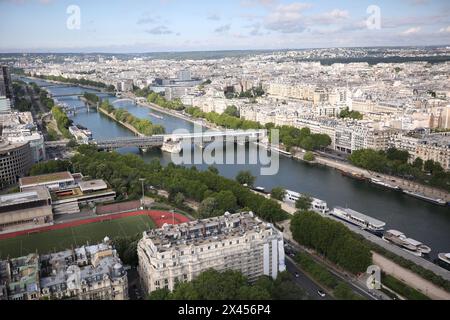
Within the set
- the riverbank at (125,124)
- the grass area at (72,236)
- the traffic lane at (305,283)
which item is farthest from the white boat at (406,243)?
the riverbank at (125,124)

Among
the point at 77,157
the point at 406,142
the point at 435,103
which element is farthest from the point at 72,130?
the point at 435,103

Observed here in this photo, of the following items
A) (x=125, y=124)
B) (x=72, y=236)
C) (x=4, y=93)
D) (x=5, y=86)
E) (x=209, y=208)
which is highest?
(x=5, y=86)

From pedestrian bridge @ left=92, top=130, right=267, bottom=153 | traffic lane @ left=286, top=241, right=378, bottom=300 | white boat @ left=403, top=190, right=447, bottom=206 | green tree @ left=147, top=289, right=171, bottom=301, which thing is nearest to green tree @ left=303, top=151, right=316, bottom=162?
pedestrian bridge @ left=92, top=130, right=267, bottom=153

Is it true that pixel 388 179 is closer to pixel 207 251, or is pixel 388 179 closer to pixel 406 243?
pixel 406 243

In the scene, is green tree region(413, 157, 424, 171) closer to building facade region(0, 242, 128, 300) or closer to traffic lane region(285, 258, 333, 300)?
traffic lane region(285, 258, 333, 300)

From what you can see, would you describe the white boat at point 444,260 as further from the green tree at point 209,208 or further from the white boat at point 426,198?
the green tree at point 209,208

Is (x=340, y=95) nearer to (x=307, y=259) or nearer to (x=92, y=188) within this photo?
(x=92, y=188)

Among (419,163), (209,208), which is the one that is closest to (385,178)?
(419,163)
